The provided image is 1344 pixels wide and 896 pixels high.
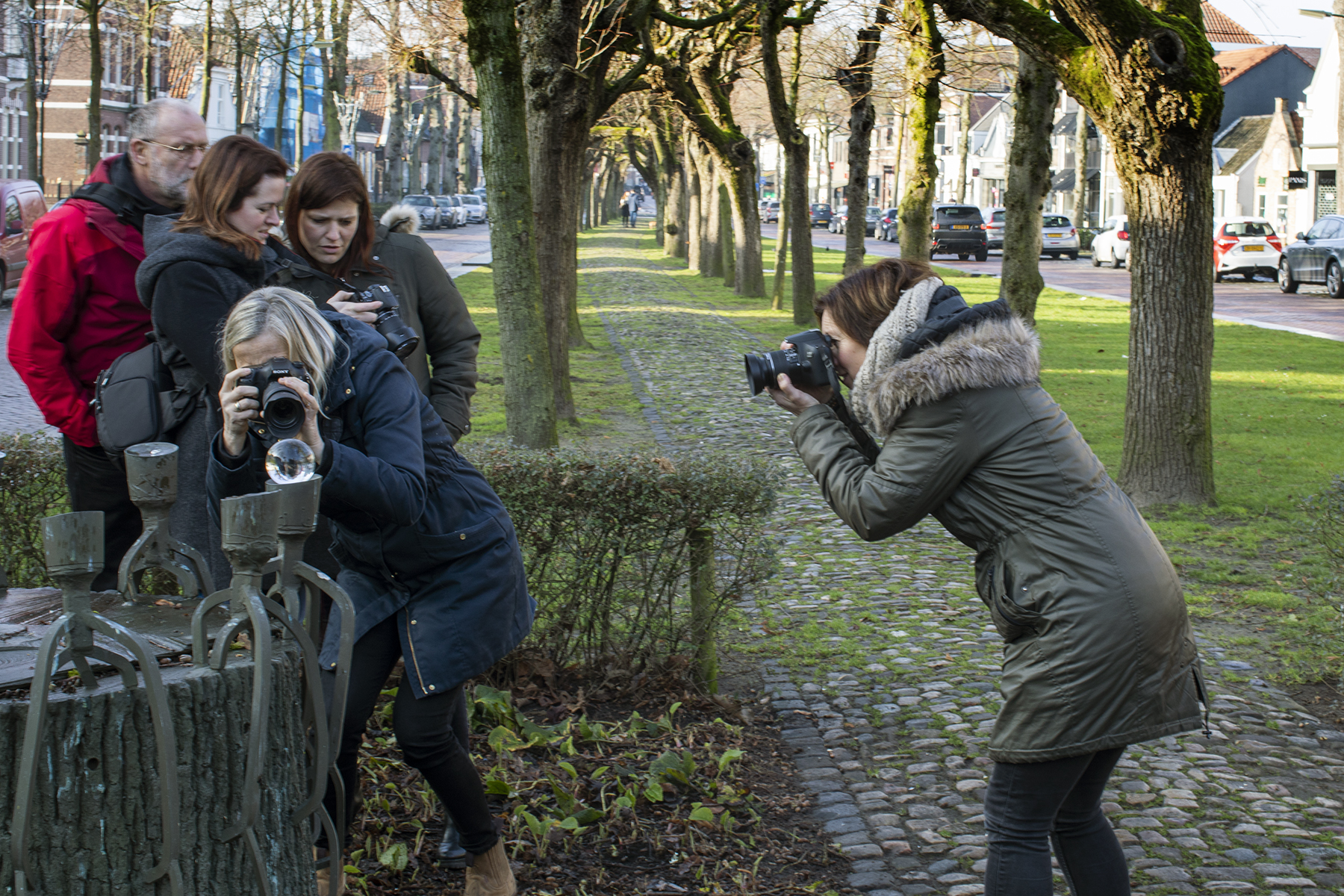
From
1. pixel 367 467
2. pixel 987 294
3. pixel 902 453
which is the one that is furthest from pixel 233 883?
pixel 987 294

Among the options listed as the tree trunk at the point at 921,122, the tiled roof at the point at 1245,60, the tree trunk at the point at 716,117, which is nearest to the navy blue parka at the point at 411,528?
the tree trunk at the point at 921,122

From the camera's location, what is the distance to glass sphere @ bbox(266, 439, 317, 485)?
212 cm

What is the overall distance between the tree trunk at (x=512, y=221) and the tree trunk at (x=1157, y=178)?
2.93 metres

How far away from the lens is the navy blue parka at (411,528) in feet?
9.02

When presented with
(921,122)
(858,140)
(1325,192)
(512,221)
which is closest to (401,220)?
(512,221)

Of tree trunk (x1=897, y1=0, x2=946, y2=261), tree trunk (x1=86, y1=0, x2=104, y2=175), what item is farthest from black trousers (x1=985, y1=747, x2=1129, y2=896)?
tree trunk (x1=86, y1=0, x2=104, y2=175)

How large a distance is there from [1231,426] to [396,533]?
399 inches

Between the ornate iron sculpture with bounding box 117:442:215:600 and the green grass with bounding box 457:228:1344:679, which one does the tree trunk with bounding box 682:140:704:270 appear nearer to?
the green grass with bounding box 457:228:1344:679

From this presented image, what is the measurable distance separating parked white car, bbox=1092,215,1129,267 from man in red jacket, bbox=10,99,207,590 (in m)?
35.0

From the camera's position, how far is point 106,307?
3.94m

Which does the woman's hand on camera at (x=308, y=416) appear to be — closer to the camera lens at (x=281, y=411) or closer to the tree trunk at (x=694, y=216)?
the camera lens at (x=281, y=411)

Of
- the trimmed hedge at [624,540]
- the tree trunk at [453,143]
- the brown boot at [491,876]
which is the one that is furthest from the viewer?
the tree trunk at [453,143]

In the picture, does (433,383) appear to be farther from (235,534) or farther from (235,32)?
(235,32)

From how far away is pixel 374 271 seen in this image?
393cm
